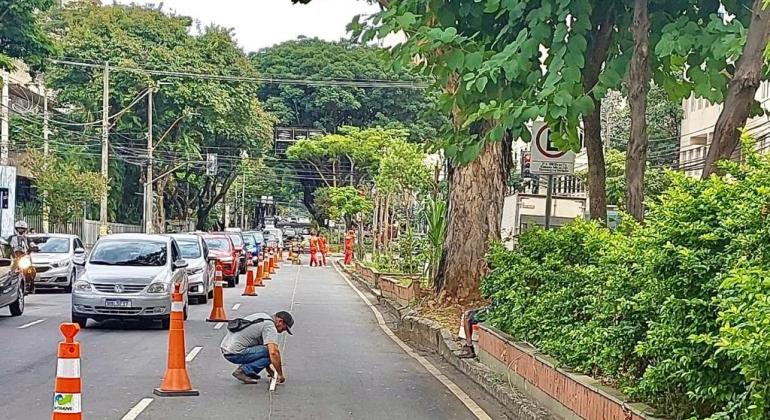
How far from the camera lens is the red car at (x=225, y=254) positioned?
3328 centimetres

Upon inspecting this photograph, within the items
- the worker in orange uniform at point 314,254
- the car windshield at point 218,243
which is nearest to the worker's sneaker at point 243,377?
the car windshield at point 218,243

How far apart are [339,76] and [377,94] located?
9.00 ft

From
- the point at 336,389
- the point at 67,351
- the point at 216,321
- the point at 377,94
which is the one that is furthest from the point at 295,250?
the point at 67,351

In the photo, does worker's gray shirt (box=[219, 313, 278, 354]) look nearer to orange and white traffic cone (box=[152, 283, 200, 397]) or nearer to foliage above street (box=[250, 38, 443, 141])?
orange and white traffic cone (box=[152, 283, 200, 397])

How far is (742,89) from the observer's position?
907 centimetres

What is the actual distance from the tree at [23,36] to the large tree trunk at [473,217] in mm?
13159

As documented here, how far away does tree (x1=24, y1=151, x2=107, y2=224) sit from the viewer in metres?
43.1

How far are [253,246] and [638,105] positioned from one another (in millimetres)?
39372

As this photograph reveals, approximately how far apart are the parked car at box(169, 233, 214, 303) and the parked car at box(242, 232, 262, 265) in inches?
723

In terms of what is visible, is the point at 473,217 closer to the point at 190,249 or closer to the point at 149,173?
the point at 190,249

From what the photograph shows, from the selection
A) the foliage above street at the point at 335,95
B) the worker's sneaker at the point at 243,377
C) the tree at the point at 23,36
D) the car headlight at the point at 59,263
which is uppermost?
the foliage above street at the point at 335,95

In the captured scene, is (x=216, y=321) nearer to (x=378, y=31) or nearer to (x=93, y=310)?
(x=93, y=310)

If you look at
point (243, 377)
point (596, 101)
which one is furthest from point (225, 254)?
point (596, 101)

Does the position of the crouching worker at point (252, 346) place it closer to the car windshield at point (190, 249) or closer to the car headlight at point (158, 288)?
the car headlight at point (158, 288)
